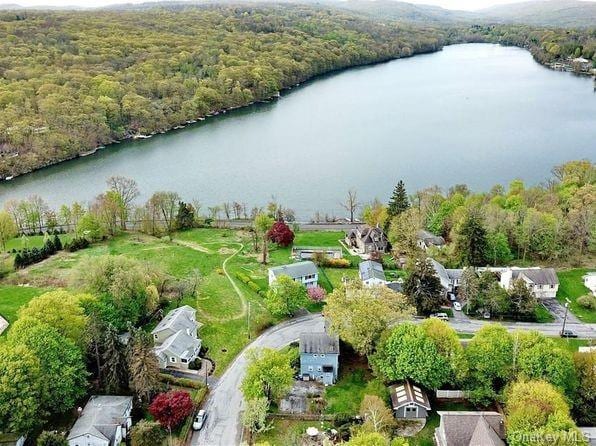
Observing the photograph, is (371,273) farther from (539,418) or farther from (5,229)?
(5,229)

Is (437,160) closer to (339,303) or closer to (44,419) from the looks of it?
(339,303)

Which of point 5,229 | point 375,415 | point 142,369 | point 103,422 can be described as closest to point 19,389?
point 103,422

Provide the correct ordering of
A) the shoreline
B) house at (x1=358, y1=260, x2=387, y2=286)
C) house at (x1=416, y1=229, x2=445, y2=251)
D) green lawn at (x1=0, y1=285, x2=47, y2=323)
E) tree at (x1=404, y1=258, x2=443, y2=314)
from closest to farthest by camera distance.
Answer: green lawn at (x1=0, y1=285, x2=47, y2=323), tree at (x1=404, y1=258, x2=443, y2=314), house at (x1=358, y1=260, x2=387, y2=286), house at (x1=416, y1=229, x2=445, y2=251), the shoreline

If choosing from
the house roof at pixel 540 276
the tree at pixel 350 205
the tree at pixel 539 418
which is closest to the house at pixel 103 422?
the tree at pixel 539 418

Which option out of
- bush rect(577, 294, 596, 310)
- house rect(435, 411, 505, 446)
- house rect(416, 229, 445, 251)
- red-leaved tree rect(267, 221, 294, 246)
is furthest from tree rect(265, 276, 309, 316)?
bush rect(577, 294, 596, 310)

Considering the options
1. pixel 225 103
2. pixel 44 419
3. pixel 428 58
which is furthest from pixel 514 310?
pixel 428 58

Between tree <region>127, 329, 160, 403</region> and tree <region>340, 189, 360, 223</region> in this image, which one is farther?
tree <region>340, 189, 360, 223</region>

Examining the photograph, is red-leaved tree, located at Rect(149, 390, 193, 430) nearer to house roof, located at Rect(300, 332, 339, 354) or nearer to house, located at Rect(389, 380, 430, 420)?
house roof, located at Rect(300, 332, 339, 354)
